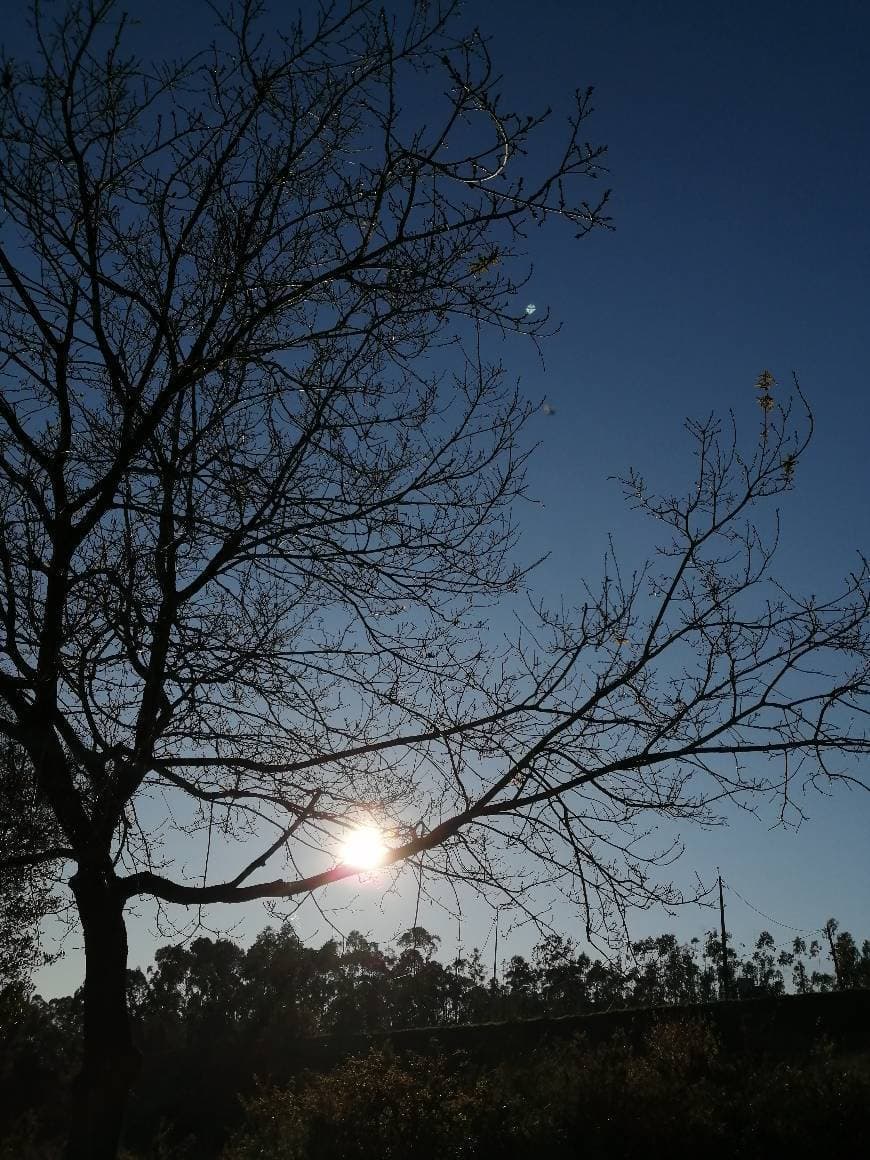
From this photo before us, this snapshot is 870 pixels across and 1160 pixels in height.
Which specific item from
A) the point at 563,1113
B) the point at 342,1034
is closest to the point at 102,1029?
the point at 563,1113

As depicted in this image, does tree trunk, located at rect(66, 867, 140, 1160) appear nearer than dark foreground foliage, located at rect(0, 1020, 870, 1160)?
Yes

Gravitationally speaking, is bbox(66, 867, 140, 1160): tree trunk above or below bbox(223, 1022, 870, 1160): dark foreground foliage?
above

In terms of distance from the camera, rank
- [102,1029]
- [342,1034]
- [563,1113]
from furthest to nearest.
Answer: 1. [342,1034]
2. [563,1113]
3. [102,1029]

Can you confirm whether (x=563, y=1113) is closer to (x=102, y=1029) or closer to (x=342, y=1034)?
(x=102, y=1029)

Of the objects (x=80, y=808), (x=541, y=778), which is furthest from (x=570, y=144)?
(x=80, y=808)

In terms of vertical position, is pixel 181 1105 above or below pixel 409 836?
below

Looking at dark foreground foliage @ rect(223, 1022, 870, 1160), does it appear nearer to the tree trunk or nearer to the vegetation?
the vegetation

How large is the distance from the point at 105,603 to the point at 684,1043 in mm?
18314

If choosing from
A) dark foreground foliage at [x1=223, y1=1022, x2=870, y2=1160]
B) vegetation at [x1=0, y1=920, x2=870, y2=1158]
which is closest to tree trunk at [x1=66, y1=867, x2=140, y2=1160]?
vegetation at [x1=0, y1=920, x2=870, y2=1158]

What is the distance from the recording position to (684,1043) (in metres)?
18.5

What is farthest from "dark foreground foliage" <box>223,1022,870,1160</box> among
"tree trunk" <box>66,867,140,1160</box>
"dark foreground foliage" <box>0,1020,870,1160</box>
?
"tree trunk" <box>66,867,140,1160</box>

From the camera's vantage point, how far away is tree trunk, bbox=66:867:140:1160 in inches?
201

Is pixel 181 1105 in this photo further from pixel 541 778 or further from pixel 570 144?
pixel 570 144

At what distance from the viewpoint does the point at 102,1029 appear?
17.4 feet
